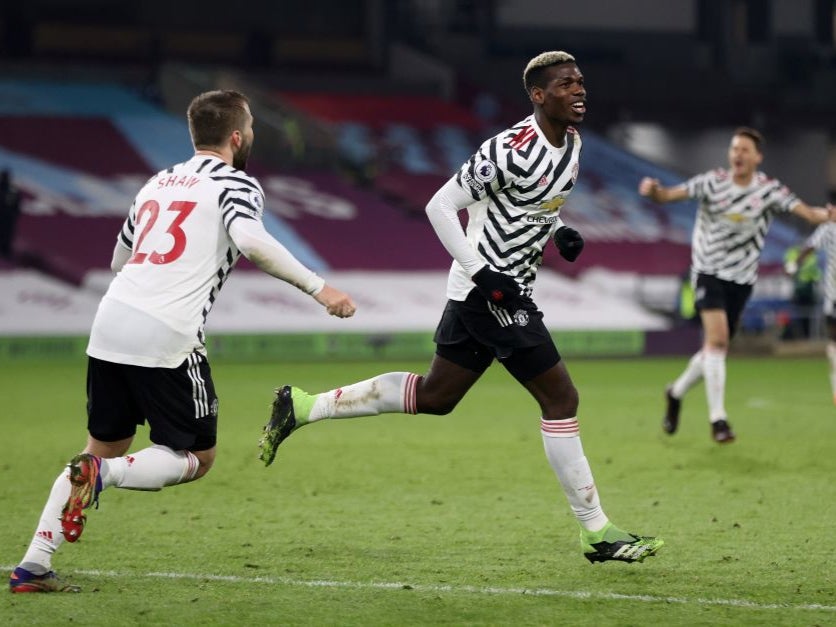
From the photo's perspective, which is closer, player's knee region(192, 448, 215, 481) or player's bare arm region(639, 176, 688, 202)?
player's knee region(192, 448, 215, 481)

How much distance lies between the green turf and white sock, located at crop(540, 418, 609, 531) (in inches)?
9.7

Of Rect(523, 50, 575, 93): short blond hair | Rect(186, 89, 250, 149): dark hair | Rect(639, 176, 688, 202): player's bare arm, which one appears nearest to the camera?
Rect(186, 89, 250, 149): dark hair

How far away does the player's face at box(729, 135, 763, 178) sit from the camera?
11672 mm

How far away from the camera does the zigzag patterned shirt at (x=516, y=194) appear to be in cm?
679

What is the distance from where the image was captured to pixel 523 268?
274 inches

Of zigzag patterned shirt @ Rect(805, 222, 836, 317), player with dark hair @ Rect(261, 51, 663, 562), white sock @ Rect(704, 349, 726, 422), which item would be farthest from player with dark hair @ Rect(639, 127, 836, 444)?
player with dark hair @ Rect(261, 51, 663, 562)

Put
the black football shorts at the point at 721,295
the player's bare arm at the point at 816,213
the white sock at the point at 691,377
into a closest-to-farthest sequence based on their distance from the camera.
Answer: the player's bare arm at the point at 816,213 → the black football shorts at the point at 721,295 → the white sock at the point at 691,377

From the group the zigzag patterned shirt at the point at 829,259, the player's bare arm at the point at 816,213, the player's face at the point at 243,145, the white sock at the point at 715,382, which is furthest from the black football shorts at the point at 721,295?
the player's face at the point at 243,145

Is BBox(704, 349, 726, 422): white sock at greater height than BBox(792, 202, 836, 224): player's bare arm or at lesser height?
lesser

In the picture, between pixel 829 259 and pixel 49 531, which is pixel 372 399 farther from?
pixel 829 259

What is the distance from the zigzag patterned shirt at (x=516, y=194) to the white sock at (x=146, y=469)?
1.67 meters

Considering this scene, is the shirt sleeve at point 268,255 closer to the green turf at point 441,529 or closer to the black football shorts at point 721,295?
the green turf at point 441,529

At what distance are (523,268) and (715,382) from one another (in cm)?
505

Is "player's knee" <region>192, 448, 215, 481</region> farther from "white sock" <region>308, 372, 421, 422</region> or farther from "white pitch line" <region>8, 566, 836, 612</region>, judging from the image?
"white sock" <region>308, 372, 421, 422</region>
